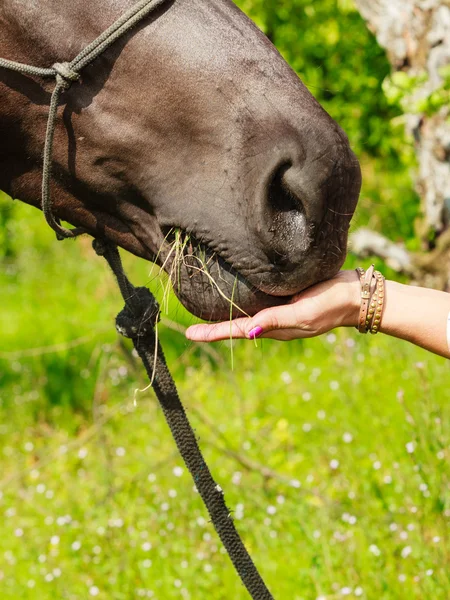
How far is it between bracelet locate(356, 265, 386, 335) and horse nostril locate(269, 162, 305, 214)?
0.30 meters

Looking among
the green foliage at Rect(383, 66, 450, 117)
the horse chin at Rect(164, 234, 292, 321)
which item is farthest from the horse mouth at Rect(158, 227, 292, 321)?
the green foliage at Rect(383, 66, 450, 117)

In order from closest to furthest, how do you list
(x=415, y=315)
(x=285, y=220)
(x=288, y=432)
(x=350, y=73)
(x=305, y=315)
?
(x=285, y=220)
(x=305, y=315)
(x=415, y=315)
(x=288, y=432)
(x=350, y=73)

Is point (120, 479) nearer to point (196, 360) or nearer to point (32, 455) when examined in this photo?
point (32, 455)

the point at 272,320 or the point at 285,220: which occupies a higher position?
the point at 285,220

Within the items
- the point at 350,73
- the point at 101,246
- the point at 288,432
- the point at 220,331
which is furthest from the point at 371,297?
the point at 350,73

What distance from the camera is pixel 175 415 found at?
2197 mm

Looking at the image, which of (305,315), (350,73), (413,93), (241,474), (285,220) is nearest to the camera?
(285,220)

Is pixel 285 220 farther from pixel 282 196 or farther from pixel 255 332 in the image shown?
pixel 255 332

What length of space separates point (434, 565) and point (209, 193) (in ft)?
5.19

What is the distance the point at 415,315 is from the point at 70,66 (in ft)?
3.50

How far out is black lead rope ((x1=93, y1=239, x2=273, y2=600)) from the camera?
2127mm

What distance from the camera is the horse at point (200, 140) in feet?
5.82

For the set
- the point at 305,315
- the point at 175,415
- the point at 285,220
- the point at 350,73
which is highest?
the point at 285,220

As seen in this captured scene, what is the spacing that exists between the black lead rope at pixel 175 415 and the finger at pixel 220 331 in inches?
9.2
